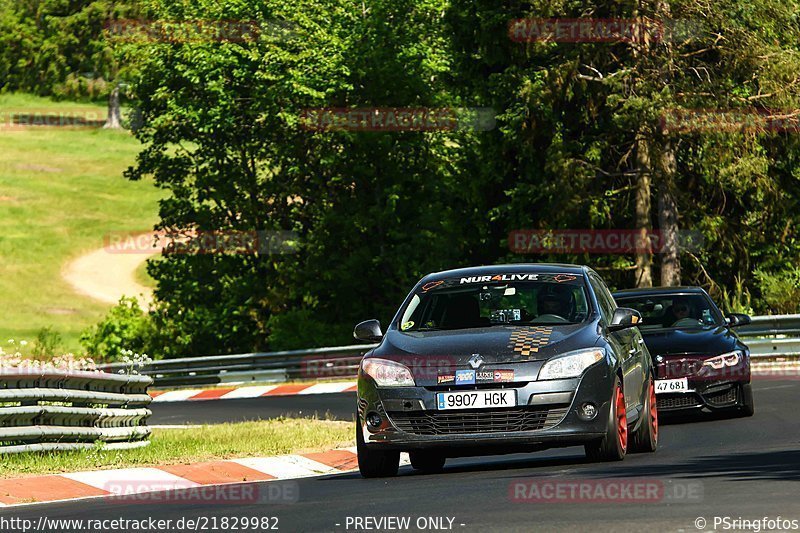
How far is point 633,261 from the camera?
1599 inches

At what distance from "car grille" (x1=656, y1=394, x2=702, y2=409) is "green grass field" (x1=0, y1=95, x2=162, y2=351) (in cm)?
4421

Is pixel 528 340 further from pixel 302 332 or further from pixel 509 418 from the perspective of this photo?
pixel 302 332

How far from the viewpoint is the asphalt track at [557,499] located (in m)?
9.18

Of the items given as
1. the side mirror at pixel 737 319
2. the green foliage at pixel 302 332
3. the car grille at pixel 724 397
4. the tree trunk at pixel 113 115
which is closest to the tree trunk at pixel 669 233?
the green foliage at pixel 302 332

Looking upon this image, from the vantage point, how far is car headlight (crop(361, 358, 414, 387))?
1243 centimetres

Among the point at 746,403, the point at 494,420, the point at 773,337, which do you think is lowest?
the point at 773,337

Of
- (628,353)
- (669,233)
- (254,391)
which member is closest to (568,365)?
(628,353)

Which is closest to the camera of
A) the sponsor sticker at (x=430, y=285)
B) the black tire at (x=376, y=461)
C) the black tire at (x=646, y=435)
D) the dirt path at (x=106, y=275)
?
the black tire at (x=376, y=461)

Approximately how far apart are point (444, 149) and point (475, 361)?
35275 millimetres

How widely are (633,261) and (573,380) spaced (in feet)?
94.1

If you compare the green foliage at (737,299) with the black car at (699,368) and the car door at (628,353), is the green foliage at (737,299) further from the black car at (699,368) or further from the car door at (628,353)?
the car door at (628,353)

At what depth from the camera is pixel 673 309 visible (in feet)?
62.0

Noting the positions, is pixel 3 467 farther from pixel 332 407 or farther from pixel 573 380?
pixel 332 407

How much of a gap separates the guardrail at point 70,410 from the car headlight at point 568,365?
475cm
